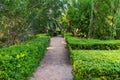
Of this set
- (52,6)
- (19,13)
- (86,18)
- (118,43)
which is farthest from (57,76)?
(86,18)

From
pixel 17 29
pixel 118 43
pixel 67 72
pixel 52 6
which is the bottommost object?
pixel 67 72

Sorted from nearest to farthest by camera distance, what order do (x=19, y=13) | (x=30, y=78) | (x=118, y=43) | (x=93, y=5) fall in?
1. (x=30, y=78)
2. (x=19, y=13)
3. (x=118, y=43)
4. (x=93, y=5)

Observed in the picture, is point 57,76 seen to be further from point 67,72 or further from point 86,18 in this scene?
point 86,18

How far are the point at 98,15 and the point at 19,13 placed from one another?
6.44 meters

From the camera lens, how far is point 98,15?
16297mm

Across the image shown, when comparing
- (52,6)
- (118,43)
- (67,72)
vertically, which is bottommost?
(67,72)

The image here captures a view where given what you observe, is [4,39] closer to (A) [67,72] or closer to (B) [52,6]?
(B) [52,6]

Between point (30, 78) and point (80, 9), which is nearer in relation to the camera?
point (30, 78)

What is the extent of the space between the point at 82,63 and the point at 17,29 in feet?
26.9

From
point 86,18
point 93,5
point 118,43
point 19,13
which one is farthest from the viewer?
point 86,18

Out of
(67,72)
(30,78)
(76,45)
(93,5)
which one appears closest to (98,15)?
(93,5)

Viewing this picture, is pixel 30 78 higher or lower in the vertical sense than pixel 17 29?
lower

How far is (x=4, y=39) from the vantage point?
541 inches

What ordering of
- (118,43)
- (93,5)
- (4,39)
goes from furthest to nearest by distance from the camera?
(93,5) → (4,39) → (118,43)
